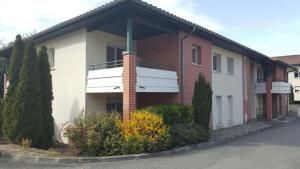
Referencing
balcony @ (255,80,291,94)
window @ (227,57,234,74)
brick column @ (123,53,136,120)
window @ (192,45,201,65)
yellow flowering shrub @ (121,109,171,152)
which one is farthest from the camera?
balcony @ (255,80,291,94)

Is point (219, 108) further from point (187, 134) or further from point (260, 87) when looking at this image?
point (260, 87)

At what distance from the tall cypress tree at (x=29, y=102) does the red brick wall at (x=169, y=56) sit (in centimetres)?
498

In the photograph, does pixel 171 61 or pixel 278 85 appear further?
pixel 278 85

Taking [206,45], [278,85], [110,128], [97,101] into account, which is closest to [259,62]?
[278,85]

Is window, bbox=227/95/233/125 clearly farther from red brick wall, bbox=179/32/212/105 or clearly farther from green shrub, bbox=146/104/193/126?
green shrub, bbox=146/104/193/126

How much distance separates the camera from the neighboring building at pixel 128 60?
11.7 metres

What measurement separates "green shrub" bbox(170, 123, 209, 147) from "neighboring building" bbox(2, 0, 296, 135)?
5.44ft

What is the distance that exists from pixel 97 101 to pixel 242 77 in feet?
39.3

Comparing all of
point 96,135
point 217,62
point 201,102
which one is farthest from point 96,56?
point 217,62

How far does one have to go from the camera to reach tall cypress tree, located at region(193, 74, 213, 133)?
14.0 meters

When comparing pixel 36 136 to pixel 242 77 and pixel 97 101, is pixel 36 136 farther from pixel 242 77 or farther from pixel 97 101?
pixel 242 77

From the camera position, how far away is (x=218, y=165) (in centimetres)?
886

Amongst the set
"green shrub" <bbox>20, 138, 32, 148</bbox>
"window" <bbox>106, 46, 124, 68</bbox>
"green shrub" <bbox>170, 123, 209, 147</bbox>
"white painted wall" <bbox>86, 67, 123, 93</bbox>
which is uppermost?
"window" <bbox>106, 46, 124, 68</bbox>

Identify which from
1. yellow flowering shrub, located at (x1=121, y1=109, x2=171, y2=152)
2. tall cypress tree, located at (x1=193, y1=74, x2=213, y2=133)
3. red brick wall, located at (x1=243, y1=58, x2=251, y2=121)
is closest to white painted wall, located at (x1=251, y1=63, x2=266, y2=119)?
red brick wall, located at (x1=243, y1=58, x2=251, y2=121)
